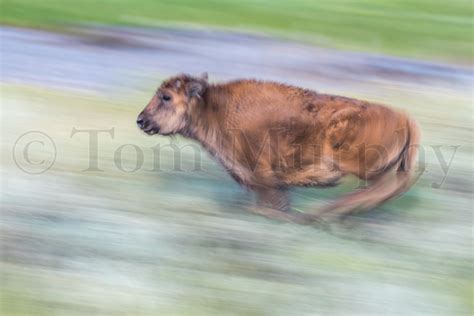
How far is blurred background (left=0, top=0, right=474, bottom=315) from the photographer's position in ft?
5.17

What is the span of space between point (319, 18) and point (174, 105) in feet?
1.32

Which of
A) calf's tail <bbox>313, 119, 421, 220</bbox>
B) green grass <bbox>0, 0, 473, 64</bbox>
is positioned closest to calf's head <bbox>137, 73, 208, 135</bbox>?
green grass <bbox>0, 0, 473, 64</bbox>

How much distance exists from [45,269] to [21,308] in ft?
0.31

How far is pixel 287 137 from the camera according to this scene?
166cm

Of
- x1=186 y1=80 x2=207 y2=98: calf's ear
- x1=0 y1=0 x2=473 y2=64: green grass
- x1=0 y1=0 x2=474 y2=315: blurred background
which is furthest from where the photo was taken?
x1=0 y1=0 x2=473 y2=64: green grass

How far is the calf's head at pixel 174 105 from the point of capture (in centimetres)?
169

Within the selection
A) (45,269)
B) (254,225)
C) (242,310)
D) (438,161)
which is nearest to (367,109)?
(438,161)

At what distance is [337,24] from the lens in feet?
6.08

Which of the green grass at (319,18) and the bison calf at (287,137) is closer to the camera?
the bison calf at (287,137)

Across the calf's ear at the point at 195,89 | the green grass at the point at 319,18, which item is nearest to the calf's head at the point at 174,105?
the calf's ear at the point at 195,89

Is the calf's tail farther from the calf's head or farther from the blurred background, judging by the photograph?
the calf's head

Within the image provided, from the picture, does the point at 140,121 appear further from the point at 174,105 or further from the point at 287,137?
the point at 287,137

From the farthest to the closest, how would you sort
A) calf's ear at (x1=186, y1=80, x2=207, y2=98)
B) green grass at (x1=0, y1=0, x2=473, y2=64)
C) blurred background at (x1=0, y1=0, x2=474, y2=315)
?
green grass at (x1=0, y1=0, x2=473, y2=64), calf's ear at (x1=186, y1=80, x2=207, y2=98), blurred background at (x1=0, y1=0, x2=474, y2=315)

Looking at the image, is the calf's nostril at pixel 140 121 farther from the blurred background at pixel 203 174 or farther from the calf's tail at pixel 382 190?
the calf's tail at pixel 382 190
